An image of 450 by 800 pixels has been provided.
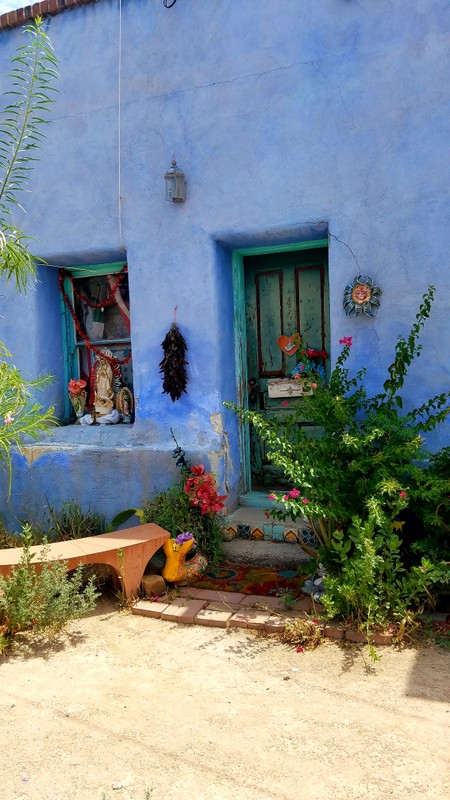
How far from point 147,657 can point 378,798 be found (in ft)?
4.91

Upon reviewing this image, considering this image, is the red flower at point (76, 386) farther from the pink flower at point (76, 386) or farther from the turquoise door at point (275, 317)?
the turquoise door at point (275, 317)

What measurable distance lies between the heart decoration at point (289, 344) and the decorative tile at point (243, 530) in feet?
4.75

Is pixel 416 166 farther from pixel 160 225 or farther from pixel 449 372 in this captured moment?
pixel 160 225

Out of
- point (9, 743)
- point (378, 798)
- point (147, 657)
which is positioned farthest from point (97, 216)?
point (378, 798)

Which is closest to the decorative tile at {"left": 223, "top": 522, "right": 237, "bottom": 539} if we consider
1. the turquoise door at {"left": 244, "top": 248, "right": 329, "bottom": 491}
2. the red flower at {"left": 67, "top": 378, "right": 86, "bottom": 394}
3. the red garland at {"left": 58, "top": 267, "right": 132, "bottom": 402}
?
the turquoise door at {"left": 244, "top": 248, "right": 329, "bottom": 491}

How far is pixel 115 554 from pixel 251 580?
1.01 m

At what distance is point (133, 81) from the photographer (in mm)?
4941

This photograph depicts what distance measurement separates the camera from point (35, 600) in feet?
A: 11.5

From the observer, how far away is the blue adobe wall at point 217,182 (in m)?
4.07

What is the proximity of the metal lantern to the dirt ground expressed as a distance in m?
3.21

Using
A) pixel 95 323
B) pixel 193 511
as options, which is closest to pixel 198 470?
pixel 193 511

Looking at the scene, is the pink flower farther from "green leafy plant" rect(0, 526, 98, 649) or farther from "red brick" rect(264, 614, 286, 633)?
"red brick" rect(264, 614, 286, 633)

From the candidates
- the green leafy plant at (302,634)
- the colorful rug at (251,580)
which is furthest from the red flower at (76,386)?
the green leafy plant at (302,634)

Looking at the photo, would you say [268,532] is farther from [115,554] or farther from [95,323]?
[95,323]
